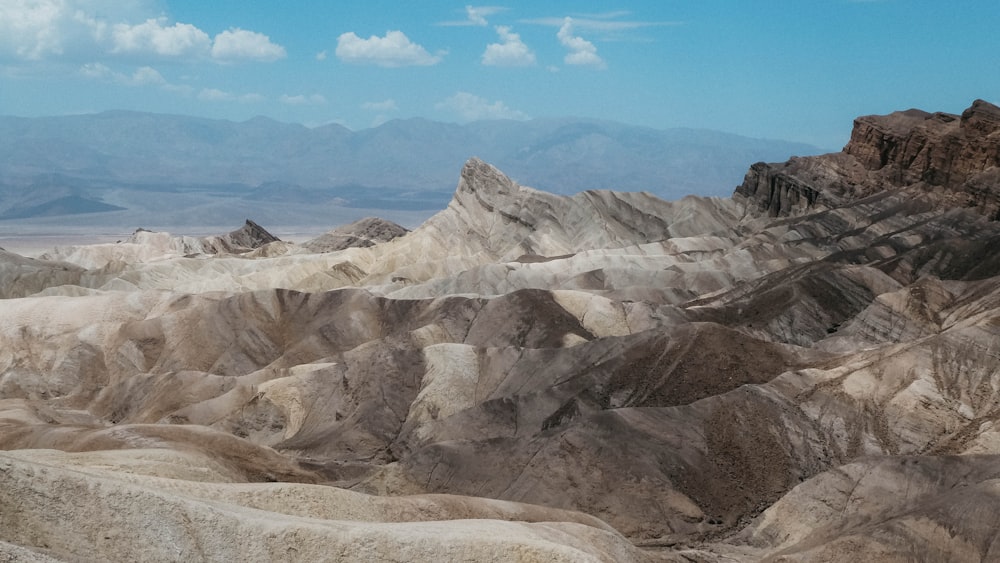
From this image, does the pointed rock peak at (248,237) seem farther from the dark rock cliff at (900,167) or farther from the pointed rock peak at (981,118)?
the pointed rock peak at (981,118)

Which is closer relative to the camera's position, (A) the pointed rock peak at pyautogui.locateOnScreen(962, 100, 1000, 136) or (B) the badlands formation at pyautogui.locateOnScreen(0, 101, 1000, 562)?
(B) the badlands formation at pyautogui.locateOnScreen(0, 101, 1000, 562)

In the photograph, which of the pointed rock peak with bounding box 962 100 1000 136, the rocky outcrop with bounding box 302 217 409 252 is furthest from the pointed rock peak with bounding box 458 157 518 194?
the pointed rock peak with bounding box 962 100 1000 136

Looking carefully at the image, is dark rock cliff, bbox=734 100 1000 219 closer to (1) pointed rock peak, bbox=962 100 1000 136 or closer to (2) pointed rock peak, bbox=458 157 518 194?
(1) pointed rock peak, bbox=962 100 1000 136

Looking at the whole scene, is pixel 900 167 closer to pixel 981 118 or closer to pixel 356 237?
pixel 981 118

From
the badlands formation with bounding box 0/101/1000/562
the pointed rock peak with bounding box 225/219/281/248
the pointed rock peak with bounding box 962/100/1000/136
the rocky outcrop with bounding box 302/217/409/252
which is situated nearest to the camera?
the badlands formation with bounding box 0/101/1000/562

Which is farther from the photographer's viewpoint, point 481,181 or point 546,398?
point 481,181

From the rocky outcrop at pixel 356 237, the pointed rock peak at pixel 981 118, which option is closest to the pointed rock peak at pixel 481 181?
the rocky outcrop at pixel 356 237

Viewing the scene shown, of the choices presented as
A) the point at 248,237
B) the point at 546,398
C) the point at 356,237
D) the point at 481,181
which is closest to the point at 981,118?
the point at 481,181
